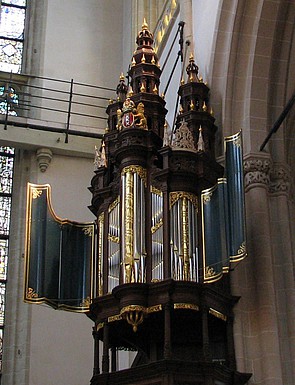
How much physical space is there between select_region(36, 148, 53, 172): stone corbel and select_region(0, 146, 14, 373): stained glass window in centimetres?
97

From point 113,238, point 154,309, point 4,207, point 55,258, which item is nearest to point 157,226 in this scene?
point 113,238

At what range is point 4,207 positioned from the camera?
20219 millimetres

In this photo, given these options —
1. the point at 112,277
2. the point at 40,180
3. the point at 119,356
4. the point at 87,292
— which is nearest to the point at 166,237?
the point at 112,277

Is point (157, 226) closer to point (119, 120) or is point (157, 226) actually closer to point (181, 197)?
point (181, 197)

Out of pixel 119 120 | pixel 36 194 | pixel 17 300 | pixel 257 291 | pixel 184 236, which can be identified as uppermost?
pixel 119 120

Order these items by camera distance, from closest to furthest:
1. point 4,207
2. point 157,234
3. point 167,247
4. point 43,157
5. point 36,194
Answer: point 167,247, point 157,234, point 36,194, point 43,157, point 4,207

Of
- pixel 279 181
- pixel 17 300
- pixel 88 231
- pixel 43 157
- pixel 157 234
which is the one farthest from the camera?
A: pixel 43 157

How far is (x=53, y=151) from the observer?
20.2 m

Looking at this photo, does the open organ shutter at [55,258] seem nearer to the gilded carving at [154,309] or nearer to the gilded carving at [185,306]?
the gilded carving at [154,309]

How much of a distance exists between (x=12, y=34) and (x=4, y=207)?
5.04 meters

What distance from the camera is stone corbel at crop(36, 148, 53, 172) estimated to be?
788 inches

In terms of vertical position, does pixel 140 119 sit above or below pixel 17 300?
above

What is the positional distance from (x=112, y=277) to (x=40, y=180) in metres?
7.75

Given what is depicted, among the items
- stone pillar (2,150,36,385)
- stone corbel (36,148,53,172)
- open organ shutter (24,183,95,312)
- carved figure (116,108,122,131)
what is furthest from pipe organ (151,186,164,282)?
stone corbel (36,148,53,172)
